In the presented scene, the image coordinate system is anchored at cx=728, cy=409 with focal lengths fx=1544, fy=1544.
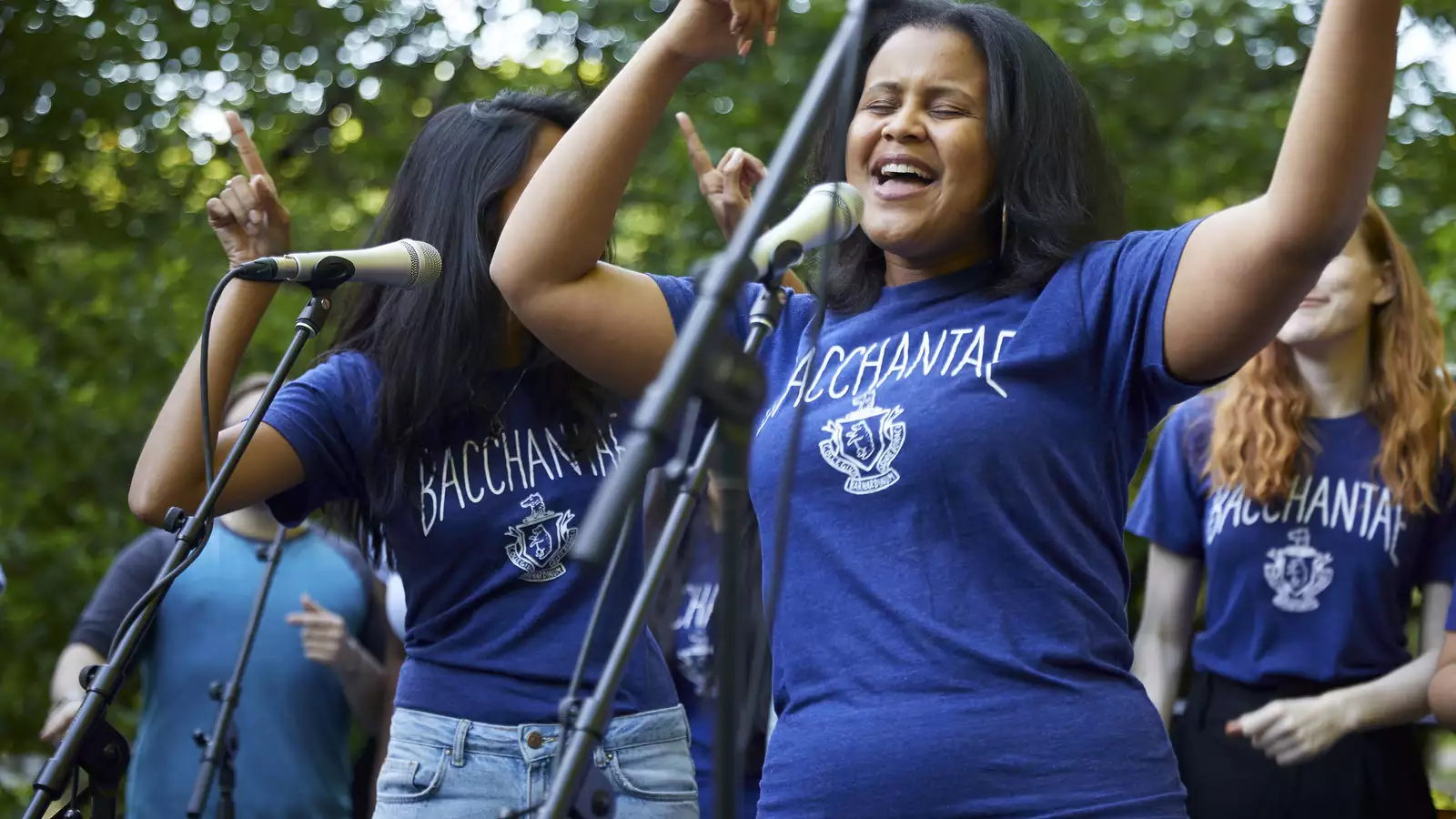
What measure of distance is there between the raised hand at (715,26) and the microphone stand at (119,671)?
0.62 meters

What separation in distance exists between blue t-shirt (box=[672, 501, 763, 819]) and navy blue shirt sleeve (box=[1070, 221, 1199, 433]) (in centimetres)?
194

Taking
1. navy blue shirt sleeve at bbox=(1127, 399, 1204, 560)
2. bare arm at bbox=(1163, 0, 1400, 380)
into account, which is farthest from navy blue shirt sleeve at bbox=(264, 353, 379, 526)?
navy blue shirt sleeve at bbox=(1127, 399, 1204, 560)

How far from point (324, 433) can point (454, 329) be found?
30cm

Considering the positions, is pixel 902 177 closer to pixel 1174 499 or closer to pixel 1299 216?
pixel 1299 216

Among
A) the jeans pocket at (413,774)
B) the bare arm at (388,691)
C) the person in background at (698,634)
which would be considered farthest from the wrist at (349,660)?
the jeans pocket at (413,774)

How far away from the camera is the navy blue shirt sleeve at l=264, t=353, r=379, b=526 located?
2.73 metres

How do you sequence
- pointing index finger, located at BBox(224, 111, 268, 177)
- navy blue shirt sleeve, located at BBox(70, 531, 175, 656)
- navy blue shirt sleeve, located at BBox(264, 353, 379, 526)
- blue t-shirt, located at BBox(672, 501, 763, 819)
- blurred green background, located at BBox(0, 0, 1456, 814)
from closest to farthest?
navy blue shirt sleeve, located at BBox(264, 353, 379, 526), pointing index finger, located at BBox(224, 111, 268, 177), blue t-shirt, located at BBox(672, 501, 763, 819), navy blue shirt sleeve, located at BBox(70, 531, 175, 656), blurred green background, located at BBox(0, 0, 1456, 814)

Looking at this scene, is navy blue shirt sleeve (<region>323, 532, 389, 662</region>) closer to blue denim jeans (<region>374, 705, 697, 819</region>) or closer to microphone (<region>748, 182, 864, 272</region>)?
blue denim jeans (<region>374, 705, 697, 819</region>)

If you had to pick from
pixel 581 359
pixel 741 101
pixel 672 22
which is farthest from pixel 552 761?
pixel 741 101

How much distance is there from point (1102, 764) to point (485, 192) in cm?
158

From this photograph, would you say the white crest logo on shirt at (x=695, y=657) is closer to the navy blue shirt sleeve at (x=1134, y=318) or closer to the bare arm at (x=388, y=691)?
the bare arm at (x=388, y=691)

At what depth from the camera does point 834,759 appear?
1.92 m

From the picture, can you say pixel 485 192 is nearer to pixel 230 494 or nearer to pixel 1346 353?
pixel 230 494

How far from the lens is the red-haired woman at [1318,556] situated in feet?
10.4
